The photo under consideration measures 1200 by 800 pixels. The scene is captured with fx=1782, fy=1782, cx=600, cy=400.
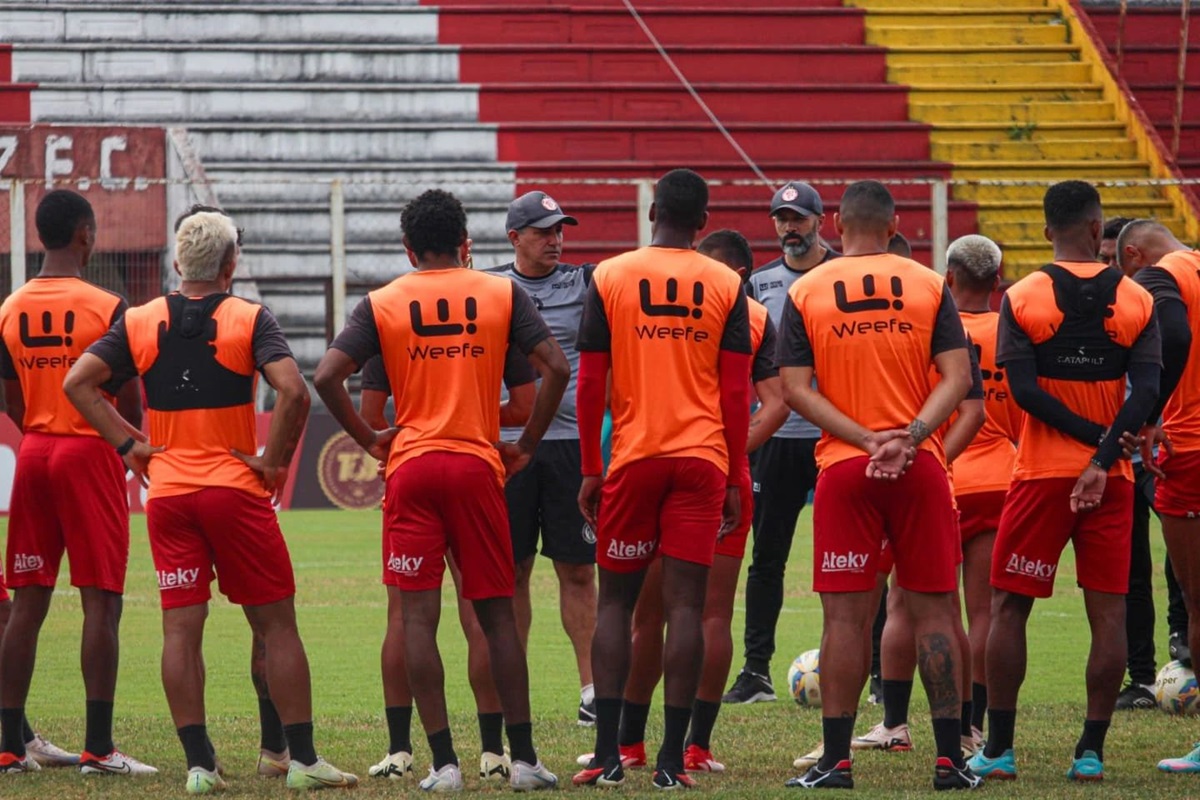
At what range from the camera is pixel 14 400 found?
7.97 metres

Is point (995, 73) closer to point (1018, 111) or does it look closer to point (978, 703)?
point (1018, 111)

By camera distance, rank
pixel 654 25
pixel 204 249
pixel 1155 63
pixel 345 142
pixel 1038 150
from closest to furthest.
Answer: pixel 204 249 → pixel 345 142 → pixel 1038 150 → pixel 654 25 → pixel 1155 63

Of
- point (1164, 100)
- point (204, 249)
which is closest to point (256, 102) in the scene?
point (1164, 100)

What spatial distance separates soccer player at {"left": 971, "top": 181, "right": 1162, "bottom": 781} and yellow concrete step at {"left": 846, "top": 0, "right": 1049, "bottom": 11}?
20.3 metres

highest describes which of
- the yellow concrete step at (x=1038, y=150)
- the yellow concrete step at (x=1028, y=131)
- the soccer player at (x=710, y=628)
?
the yellow concrete step at (x=1028, y=131)

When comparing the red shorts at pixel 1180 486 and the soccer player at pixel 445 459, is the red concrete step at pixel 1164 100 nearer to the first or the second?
the red shorts at pixel 1180 486

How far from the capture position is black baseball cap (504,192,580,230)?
8.20 m

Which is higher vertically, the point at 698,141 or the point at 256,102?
the point at 256,102

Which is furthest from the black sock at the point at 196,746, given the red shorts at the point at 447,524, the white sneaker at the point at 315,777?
the red shorts at the point at 447,524

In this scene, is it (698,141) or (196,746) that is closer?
(196,746)

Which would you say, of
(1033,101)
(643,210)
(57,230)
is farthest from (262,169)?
(57,230)

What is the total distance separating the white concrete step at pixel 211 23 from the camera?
80.6ft

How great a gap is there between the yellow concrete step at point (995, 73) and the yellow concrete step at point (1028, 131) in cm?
87

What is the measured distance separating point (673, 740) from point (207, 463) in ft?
6.92
